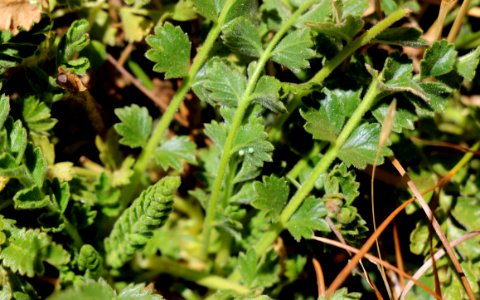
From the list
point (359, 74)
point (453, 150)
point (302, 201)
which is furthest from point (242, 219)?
point (453, 150)

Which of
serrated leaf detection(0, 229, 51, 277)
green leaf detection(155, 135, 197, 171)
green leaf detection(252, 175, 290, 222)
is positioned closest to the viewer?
serrated leaf detection(0, 229, 51, 277)

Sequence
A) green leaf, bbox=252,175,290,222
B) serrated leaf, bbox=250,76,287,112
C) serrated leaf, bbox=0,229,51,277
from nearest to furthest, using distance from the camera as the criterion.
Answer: serrated leaf, bbox=0,229,51,277 → serrated leaf, bbox=250,76,287,112 → green leaf, bbox=252,175,290,222

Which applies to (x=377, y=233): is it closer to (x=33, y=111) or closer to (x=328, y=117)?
(x=328, y=117)

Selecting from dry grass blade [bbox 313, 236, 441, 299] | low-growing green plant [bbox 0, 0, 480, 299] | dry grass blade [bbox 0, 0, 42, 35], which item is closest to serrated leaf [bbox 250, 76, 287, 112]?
low-growing green plant [bbox 0, 0, 480, 299]

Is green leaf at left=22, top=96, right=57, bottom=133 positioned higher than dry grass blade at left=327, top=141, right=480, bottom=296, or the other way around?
green leaf at left=22, top=96, right=57, bottom=133

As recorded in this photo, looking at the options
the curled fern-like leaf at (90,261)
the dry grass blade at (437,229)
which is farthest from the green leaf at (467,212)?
the curled fern-like leaf at (90,261)

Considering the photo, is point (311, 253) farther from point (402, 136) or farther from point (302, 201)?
point (402, 136)

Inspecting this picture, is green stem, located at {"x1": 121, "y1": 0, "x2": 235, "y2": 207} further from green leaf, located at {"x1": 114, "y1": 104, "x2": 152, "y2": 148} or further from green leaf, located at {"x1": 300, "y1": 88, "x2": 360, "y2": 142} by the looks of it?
green leaf, located at {"x1": 300, "y1": 88, "x2": 360, "y2": 142}
